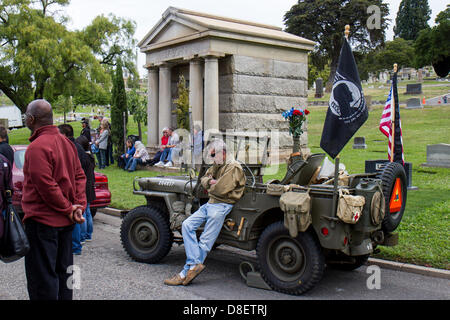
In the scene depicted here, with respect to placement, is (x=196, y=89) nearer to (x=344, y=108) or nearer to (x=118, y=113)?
(x=118, y=113)

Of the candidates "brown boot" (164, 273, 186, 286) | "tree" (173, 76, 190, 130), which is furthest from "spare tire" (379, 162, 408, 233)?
"tree" (173, 76, 190, 130)

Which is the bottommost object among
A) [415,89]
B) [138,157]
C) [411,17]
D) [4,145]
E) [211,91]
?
[138,157]

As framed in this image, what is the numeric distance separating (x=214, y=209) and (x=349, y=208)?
1.68 meters

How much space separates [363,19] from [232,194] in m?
50.5

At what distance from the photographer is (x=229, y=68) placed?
1494 cm

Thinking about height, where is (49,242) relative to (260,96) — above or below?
below

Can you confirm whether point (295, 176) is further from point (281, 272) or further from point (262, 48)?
point (262, 48)

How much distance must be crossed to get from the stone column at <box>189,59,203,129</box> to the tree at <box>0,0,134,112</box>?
14.8 m

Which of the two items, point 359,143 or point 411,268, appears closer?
point 411,268

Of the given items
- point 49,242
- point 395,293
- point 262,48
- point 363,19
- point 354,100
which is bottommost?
point 395,293

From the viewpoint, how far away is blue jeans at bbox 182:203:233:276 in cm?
568

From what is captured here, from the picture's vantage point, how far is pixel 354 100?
5254mm

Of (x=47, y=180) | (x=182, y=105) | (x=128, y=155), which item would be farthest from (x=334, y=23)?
(x=47, y=180)
